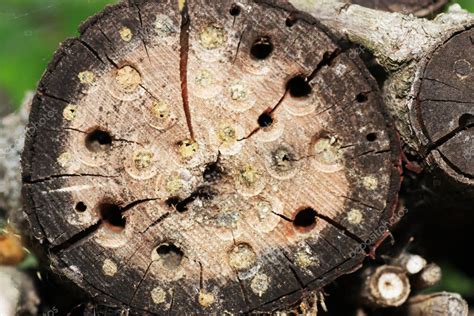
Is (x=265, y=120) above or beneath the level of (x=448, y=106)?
above

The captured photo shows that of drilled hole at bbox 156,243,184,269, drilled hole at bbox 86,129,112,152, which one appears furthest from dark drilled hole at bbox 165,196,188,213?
drilled hole at bbox 86,129,112,152

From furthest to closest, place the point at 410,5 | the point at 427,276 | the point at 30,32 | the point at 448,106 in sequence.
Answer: the point at 30,32 < the point at 410,5 < the point at 427,276 < the point at 448,106

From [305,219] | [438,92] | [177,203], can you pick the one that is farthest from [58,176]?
[438,92]

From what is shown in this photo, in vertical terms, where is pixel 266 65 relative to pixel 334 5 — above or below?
above

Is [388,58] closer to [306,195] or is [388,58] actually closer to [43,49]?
[306,195]

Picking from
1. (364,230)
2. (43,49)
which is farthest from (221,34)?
(43,49)

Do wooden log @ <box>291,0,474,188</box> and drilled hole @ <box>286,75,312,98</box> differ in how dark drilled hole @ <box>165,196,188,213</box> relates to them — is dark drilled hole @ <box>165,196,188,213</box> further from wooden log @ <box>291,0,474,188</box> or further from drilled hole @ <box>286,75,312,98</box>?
wooden log @ <box>291,0,474,188</box>

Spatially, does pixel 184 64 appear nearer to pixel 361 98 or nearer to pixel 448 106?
pixel 361 98
